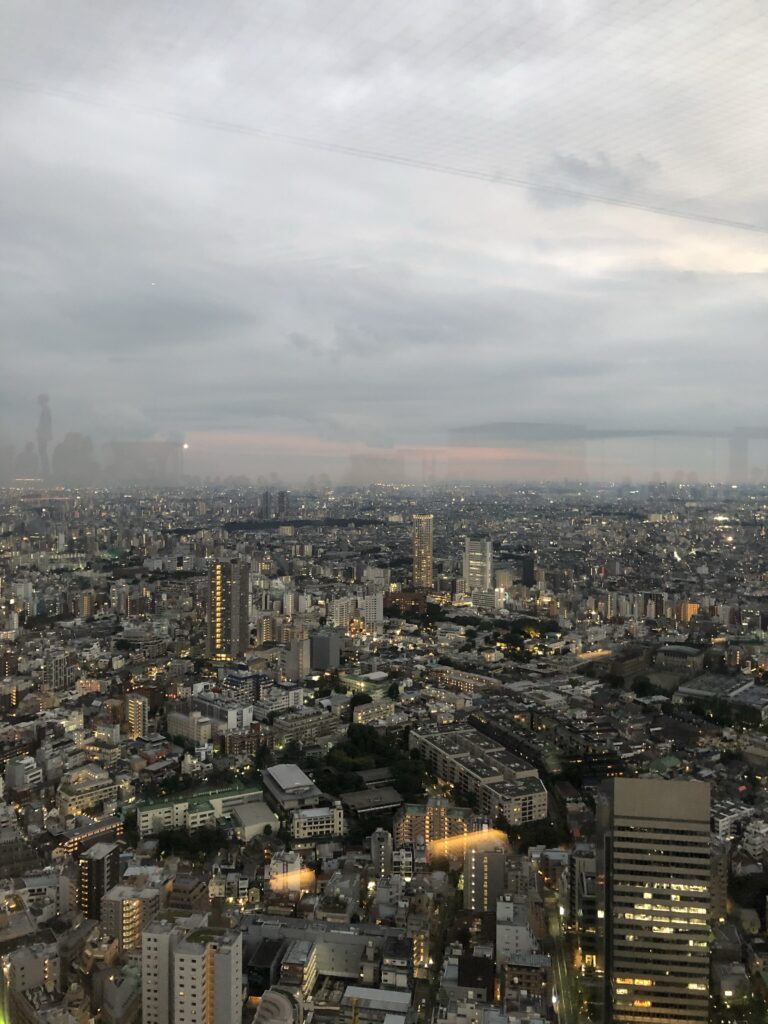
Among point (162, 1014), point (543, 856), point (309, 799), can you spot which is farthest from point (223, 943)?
point (309, 799)

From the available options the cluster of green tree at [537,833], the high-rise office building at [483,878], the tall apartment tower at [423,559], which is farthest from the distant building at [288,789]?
the tall apartment tower at [423,559]

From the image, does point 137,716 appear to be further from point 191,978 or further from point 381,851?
point 191,978

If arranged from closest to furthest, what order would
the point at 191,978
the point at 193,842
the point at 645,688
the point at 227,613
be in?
the point at 191,978 → the point at 193,842 → the point at 645,688 → the point at 227,613

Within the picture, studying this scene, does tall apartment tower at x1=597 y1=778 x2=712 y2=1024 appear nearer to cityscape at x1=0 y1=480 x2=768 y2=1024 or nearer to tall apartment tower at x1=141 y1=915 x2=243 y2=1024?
cityscape at x1=0 y1=480 x2=768 y2=1024

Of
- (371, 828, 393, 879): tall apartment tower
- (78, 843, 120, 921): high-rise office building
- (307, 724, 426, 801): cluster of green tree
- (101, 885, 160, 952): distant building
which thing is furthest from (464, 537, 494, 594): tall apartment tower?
(101, 885, 160, 952): distant building

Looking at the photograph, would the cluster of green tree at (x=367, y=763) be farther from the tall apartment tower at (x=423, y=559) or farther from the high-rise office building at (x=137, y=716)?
the tall apartment tower at (x=423, y=559)

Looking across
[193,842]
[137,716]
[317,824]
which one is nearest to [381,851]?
[317,824]

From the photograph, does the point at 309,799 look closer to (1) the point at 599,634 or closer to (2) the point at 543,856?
(2) the point at 543,856
